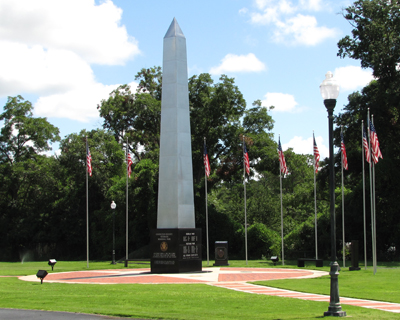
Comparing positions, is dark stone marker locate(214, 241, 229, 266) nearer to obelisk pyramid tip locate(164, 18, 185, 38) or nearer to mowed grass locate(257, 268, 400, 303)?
mowed grass locate(257, 268, 400, 303)

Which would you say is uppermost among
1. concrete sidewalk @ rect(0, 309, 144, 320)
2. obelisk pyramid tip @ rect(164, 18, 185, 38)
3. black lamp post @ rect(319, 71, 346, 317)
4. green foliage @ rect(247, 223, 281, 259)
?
obelisk pyramid tip @ rect(164, 18, 185, 38)

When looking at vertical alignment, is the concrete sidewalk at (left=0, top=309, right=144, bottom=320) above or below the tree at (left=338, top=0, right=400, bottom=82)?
below

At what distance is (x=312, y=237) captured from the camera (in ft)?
145

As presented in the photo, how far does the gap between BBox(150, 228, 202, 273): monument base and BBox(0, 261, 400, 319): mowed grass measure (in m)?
6.40

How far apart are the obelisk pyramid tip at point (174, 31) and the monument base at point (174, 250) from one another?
406 inches

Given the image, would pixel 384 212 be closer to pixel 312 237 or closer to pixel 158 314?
pixel 312 237

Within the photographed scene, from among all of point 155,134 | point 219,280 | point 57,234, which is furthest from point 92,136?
point 219,280

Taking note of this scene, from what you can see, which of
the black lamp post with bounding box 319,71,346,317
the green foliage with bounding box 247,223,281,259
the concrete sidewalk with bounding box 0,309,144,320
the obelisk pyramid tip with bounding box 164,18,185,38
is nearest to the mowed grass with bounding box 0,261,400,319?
the concrete sidewalk with bounding box 0,309,144,320

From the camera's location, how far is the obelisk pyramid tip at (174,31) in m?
27.3

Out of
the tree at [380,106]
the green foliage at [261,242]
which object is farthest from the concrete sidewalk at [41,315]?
the green foliage at [261,242]

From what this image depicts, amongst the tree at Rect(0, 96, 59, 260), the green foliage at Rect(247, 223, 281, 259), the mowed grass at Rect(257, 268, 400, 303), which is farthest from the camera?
the tree at Rect(0, 96, 59, 260)

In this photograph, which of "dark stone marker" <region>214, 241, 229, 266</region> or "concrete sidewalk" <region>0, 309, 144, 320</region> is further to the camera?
"dark stone marker" <region>214, 241, 229, 266</region>

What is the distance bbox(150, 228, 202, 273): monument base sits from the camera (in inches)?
1004

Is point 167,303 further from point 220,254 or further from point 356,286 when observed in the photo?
point 220,254
